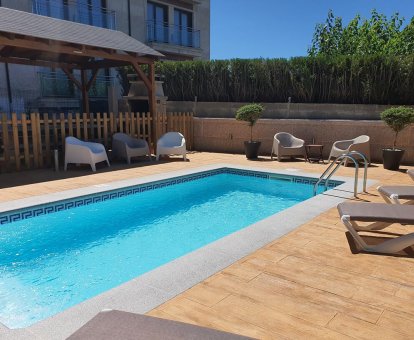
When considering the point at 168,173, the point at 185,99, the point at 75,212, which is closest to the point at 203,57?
the point at 185,99

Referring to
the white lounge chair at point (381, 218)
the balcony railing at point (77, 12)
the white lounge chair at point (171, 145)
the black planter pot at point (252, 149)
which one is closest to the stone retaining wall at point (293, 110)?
the black planter pot at point (252, 149)

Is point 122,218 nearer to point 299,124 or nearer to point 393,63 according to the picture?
point 299,124

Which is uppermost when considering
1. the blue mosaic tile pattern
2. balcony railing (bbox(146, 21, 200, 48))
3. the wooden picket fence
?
balcony railing (bbox(146, 21, 200, 48))

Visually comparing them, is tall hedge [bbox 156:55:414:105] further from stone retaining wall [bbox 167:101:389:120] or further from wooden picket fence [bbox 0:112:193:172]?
wooden picket fence [bbox 0:112:193:172]

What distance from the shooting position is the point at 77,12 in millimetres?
19000

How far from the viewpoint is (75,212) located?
20.7 feet

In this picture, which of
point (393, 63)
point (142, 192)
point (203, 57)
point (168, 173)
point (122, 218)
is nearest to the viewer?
point (122, 218)

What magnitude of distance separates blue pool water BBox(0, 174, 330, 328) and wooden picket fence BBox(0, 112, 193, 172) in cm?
392

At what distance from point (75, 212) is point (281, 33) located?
3476 centimetres

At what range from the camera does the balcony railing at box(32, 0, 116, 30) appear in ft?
58.1

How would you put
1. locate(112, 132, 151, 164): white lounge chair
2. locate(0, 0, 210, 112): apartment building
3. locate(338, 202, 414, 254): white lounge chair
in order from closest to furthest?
locate(338, 202, 414, 254): white lounge chair, locate(112, 132, 151, 164): white lounge chair, locate(0, 0, 210, 112): apartment building

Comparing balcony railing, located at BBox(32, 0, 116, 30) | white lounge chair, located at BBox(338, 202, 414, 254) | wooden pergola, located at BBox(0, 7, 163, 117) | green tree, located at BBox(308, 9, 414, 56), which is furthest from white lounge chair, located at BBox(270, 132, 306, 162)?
green tree, located at BBox(308, 9, 414, 56)

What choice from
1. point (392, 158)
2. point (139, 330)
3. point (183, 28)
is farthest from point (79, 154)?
point (183, 28)

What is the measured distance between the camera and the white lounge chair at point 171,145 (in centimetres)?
1130
